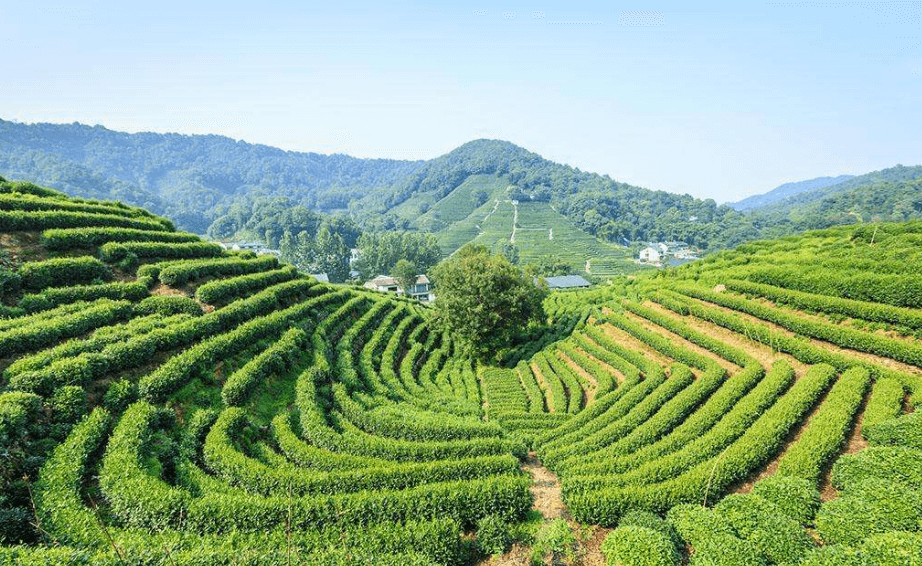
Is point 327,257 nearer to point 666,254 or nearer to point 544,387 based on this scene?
point 544,387

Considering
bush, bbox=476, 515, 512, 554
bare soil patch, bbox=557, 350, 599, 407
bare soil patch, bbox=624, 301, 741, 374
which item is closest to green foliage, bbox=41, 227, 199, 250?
bush, bbox=476, 515, 512, 554

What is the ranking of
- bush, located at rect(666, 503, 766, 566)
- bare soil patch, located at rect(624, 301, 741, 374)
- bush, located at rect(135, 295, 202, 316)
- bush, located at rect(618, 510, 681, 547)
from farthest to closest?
bare soil patch, located at rect(624, 301, 741, 374) → bush, located at rect(135, 295, 202, 316) → bush, located at rect(618, 510, 681, 547) → bush, located at rect(666, 503, 766, 566)

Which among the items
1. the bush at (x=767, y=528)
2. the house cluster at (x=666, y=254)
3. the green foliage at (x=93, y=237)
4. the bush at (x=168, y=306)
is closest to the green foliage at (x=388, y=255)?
the green foliage at (x=93, y=237)

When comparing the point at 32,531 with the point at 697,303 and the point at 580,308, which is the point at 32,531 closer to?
the point at 697,303

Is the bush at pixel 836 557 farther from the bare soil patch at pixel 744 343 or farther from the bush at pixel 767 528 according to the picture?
the bare soil patch at pixel 744 343

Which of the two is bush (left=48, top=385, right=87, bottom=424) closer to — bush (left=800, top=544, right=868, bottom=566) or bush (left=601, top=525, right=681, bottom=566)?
bush (left=601, top=525, right=681, bottom=566)

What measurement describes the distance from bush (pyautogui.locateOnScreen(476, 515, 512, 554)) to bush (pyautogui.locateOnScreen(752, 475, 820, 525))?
27.8 ft

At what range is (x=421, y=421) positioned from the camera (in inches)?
751

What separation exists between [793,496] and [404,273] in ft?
253

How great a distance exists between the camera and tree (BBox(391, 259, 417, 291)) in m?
85.4

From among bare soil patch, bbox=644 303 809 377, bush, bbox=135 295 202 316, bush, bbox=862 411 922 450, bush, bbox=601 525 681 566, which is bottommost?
bush, bbox=601 525 681 566

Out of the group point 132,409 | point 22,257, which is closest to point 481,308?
point 132,409

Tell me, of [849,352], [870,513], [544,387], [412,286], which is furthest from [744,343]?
[412,286]

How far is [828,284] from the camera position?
23.8 metres
